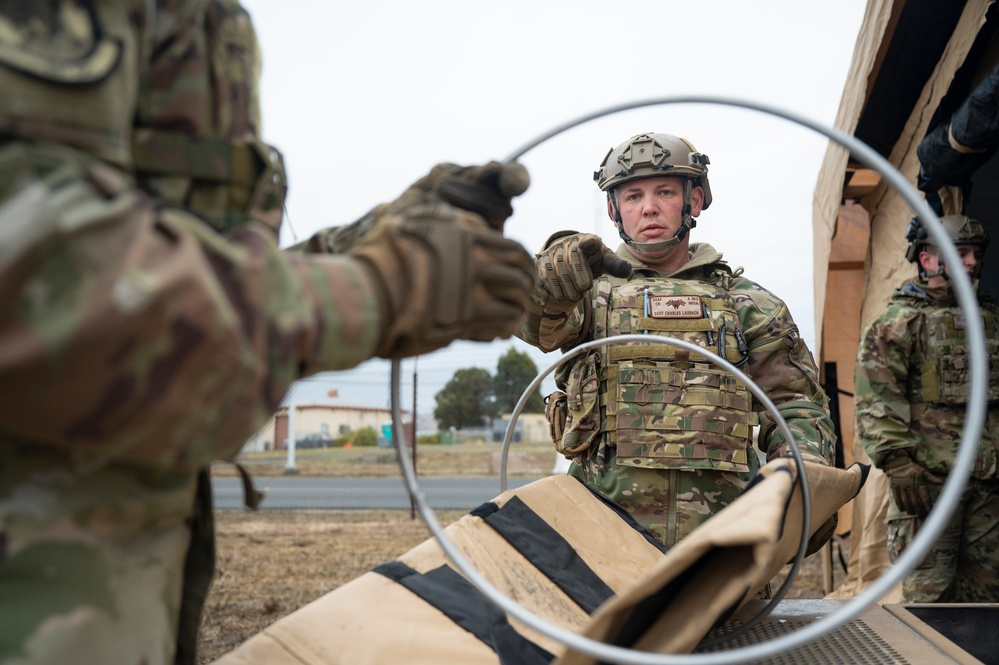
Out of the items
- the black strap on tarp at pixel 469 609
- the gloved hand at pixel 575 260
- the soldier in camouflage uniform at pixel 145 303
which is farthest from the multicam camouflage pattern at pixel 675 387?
the soldier in camouflage uniform at pixel 145 303

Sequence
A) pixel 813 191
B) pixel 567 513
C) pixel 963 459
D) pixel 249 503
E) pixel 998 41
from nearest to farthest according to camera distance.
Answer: pixel 963 459 < pixel 249 503 < pixel 567 513 < pixel 998 41 < pixel 813 191

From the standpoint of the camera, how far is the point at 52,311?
36.5 inches

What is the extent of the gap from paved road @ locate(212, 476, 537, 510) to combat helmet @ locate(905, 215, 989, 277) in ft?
27.7

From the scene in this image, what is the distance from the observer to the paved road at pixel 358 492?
13752 millimetres

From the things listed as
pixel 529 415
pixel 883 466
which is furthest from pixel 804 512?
pixel 529 415

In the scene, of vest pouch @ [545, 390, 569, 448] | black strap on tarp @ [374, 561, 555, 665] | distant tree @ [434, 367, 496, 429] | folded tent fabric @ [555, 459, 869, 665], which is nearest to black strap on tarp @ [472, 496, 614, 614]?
black strap on tarp @ [374, 561, 555, 665]

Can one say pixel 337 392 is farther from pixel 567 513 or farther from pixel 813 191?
pixel 567 513

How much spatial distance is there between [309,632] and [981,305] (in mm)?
5008

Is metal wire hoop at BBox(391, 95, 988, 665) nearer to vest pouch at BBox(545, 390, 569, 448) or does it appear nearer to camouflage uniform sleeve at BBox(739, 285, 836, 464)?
camouflage uniform sleeve at BBox(739, 285, 836, 464)

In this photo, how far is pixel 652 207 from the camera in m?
3.55

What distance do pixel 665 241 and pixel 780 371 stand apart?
2.33ft

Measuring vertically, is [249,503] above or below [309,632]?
above

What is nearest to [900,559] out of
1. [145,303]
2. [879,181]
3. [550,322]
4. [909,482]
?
[145,303]

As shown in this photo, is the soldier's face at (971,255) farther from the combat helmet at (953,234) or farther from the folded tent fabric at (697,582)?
the folded tent fabric at (697,582)
